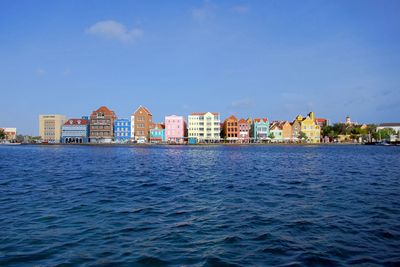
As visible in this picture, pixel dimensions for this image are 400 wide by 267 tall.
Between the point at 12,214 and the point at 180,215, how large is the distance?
5301 mm

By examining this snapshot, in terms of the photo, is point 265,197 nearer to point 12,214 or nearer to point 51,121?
point 12,214

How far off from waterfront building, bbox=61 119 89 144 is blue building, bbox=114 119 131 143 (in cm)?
1306

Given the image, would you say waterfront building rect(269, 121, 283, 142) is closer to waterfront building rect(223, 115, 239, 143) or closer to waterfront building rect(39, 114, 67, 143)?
waterfront building rect(223, 115, 239, 143)

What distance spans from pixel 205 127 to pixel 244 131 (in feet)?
48.3

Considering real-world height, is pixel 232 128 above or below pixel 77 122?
below

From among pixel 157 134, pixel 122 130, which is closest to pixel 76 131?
pixel 122 130

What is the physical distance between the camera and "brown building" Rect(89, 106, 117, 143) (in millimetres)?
120062

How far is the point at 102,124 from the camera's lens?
120m

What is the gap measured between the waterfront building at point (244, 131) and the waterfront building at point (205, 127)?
8.21 metres

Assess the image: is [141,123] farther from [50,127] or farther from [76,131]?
[50,127]

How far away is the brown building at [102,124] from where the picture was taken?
12006 centimetres

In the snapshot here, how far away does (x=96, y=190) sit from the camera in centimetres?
1538

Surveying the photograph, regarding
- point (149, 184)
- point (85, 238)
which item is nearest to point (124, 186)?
point (149, 184)

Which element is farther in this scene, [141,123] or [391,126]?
[391,126]
